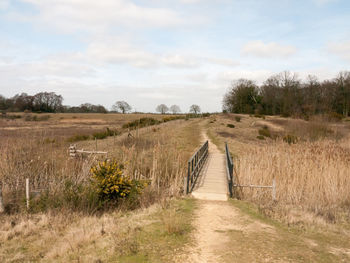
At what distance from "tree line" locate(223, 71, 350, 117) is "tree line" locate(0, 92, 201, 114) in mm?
25594

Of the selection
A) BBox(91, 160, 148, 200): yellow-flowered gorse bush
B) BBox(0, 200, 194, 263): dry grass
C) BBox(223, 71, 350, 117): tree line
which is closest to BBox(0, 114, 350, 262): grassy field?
BBox(0, 200, 194, 263): dry grass

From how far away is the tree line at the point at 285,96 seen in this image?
55.9m

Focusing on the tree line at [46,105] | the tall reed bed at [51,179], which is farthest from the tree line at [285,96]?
the tall reed bed at [51,179]

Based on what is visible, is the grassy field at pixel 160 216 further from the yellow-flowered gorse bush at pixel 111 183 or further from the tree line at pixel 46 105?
the tree line at pixel 46 105

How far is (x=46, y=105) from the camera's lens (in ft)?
316

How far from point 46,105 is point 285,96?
76.0m

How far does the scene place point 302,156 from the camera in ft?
47.8

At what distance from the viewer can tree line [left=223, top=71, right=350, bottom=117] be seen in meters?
55.9

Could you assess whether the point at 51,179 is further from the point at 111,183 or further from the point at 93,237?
the point at 93,237

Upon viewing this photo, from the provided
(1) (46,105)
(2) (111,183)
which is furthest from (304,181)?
(1) (46,105)

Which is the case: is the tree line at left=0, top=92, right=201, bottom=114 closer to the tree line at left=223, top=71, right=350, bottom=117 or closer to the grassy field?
the tree line at left=223, top=71, right=350, bottom=117

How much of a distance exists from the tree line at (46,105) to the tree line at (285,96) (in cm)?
2559

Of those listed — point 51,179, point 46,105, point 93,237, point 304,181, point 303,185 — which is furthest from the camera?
point 46,105

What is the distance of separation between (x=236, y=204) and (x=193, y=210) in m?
1.75
